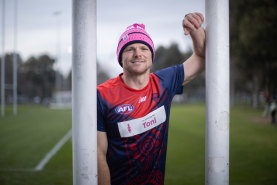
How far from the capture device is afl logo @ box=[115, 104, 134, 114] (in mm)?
2094

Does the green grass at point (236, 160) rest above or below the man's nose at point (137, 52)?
below

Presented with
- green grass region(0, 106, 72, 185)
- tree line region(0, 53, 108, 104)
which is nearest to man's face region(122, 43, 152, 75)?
green grass region(0, 106, 72, 185)

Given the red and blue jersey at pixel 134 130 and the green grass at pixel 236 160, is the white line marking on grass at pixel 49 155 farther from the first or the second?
the red and blue jersey at pixel 134 130

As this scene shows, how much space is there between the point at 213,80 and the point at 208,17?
0.29 m

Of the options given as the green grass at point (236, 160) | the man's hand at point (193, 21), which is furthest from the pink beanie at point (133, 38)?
the green grass at point (236, 160)

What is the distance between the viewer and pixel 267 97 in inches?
664

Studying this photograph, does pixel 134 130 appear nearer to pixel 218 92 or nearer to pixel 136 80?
pixel 136 80

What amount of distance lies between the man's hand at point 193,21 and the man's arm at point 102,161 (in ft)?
3.50

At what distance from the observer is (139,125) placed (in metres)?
2.08

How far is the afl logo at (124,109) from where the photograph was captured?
2.09m

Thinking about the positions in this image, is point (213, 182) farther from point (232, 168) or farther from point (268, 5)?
point (268, 5)

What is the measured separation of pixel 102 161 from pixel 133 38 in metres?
1.03

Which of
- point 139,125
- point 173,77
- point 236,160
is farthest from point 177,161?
point 139,125

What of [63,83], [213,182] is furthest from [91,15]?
[63,83]
